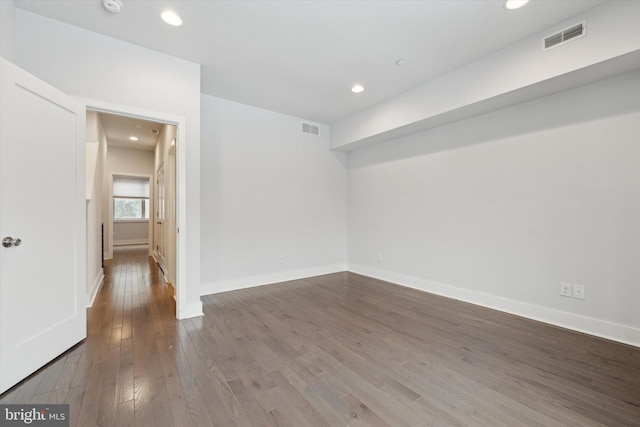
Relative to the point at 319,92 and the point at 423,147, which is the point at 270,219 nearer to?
Result: the point at 319,92

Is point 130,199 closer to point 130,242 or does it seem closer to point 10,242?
point 130,242

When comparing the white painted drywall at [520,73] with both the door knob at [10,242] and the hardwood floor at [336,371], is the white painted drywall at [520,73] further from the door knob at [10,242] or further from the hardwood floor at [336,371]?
the door knob at [10,242]

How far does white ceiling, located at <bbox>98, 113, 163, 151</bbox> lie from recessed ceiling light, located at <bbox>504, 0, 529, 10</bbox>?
5.23 meters

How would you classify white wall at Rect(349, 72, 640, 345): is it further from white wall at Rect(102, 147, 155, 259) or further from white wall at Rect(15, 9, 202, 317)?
white wall at Rect(102, 147, 155, 259)

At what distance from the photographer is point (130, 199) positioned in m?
9.84

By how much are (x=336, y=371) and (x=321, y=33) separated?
119 inches

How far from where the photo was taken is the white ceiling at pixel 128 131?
5248 millimetres

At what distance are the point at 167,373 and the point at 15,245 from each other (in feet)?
4.58

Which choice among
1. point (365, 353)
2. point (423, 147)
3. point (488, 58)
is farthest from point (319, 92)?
point (365, 353)

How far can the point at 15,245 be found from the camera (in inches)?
73.3

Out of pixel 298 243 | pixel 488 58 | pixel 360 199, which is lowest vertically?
pixel 298 243

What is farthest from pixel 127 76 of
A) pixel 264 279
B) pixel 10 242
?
pixel 264 279

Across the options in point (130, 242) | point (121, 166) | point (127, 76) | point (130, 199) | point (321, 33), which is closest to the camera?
point (321, 33)

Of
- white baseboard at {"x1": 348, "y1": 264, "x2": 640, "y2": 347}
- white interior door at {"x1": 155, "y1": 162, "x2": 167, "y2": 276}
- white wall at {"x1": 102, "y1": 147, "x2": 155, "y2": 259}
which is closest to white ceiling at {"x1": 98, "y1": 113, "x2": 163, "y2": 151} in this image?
white wall at {"x1": 102, "y1": 147, "x2": 155, "y2": 259}
